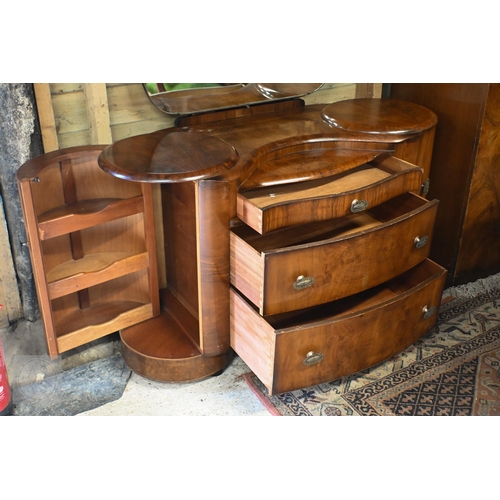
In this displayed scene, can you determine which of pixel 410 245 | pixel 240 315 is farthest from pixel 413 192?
pixel 240 315

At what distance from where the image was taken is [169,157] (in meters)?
1.49

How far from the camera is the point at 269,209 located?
56.5 inches

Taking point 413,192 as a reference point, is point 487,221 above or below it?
below

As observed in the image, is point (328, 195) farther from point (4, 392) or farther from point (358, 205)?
point (4, 392)

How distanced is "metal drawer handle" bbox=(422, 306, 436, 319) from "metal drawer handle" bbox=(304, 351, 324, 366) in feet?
1.17

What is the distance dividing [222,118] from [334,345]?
73 centimetres

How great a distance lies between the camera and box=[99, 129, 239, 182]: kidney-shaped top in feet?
4.63

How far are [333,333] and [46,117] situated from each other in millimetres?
910

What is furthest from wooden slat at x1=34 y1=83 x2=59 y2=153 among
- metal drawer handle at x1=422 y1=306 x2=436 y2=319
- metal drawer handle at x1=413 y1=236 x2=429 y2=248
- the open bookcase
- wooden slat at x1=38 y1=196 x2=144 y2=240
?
metal drawer handle at x1=422 y1=306 x2=436 y2=319

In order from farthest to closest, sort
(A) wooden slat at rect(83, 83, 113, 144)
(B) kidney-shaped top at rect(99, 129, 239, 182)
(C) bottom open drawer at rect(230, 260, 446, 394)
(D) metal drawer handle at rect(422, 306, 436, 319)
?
(D) metal drawer handle at rect(422, 306, 436, 319)
(A) wooden slat at rect(83, 83, 113, 144)
(C) bottom open drawer at rect(230, 260, 446, 394)
(B) kidney-shaped top at rect(99, 129, 239, 182)

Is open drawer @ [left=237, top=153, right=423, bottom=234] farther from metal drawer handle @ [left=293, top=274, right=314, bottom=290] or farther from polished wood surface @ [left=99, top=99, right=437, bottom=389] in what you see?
metal drawer handle @ [left=293, top=274, right=314, bottom=290]

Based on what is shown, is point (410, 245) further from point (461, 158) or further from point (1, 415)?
point (1, 415)

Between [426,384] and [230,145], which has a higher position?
[230,145]

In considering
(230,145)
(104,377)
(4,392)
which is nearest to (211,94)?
(230,145)
